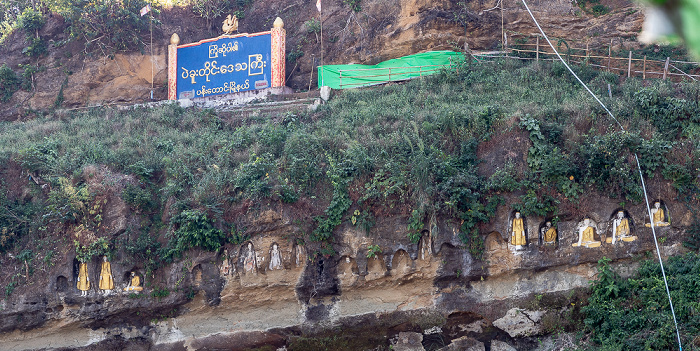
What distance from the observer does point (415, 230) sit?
538 inches

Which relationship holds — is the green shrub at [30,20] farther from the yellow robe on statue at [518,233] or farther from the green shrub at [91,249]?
the yellow robe on statue at [518,233]

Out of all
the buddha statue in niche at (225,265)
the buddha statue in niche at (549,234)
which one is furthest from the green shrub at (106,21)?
the buddha statue in niche at (549,234)

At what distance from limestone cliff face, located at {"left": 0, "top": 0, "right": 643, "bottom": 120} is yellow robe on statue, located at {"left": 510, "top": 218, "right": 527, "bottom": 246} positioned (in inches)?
317

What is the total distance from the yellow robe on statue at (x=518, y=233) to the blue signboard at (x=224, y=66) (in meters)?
9.66

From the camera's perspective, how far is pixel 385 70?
20031mm

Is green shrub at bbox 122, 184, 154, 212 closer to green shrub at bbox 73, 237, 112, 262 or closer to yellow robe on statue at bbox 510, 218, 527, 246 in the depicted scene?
green shrub at bbox 73, 237, 112, 262

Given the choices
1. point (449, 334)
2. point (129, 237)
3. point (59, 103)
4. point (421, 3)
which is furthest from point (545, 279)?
point (59, 103)

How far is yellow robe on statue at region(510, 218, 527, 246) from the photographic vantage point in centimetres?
1360

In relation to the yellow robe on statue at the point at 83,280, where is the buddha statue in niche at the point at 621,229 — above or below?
above

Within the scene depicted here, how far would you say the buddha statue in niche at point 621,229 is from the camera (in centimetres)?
1327

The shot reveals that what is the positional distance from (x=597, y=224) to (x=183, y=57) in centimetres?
1398

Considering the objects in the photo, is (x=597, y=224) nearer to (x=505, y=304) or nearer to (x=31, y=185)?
(x=505, y=304)

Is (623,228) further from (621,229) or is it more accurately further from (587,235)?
(587,235)

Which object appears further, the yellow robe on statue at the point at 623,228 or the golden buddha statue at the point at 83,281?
the golden buddha statue at the point at 83,281
